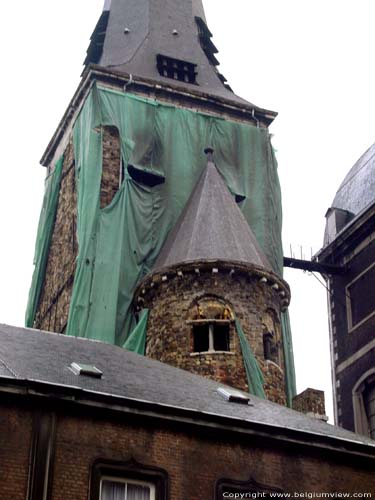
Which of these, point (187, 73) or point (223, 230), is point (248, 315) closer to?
point (223, 230)

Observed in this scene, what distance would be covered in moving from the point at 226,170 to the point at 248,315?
9876mm

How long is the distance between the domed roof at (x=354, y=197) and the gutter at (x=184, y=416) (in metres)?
20.8

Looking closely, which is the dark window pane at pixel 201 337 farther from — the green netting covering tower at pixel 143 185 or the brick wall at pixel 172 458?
the brick wall at pixel 172 458

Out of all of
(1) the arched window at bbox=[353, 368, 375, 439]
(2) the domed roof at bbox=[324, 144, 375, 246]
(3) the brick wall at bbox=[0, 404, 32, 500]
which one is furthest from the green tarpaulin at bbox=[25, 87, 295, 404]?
(3) the brick wall at bbox=[0, 404, 32, 500]

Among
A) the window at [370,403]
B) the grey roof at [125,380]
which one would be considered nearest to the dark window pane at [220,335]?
the window at [370,403]

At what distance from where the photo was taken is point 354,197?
131 ft

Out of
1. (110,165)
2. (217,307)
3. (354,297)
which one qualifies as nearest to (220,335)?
(217,307)

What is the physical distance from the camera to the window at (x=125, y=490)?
16.1 metres

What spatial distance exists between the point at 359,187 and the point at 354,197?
403 millimetres

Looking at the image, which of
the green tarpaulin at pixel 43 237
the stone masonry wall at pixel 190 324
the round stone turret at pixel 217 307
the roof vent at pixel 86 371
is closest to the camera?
the roof vent at pixel 86 371

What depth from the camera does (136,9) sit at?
48.5 m

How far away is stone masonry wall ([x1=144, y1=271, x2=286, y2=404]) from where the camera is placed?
31844mm

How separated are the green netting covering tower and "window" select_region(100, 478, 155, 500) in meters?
15.1

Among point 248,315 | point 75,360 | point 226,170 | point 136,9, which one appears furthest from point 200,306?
point 136,9
